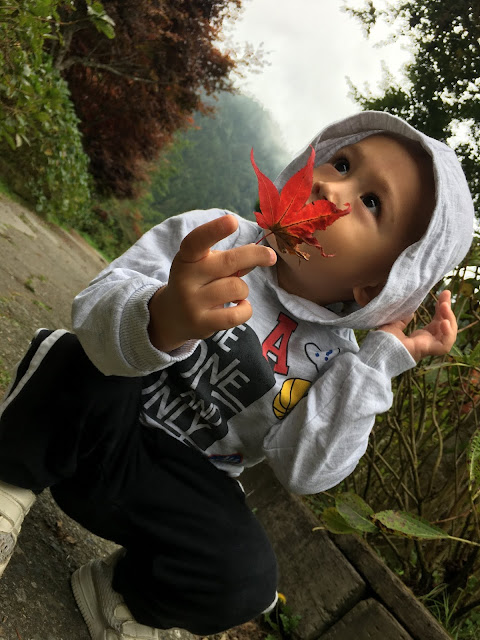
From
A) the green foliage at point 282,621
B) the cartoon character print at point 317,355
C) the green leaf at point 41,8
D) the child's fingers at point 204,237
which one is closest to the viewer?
the child's fingers at point 204,237

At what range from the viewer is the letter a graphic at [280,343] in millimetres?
1384

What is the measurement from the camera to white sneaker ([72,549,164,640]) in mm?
1274

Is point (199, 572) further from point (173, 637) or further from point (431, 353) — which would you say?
point (431, 353)

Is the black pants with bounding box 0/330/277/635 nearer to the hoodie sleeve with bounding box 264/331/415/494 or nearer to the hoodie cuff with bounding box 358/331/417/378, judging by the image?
the hoodie sleeve with bounding box 264/331/415/494

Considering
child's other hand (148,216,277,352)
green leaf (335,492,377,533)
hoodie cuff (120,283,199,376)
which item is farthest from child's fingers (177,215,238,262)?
green leaf (335,492,377,533)

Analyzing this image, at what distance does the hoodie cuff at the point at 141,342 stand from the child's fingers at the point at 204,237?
0.59 feet

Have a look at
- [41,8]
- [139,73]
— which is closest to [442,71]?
[41,8]

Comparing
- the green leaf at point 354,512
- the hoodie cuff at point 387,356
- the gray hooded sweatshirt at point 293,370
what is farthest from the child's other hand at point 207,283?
the green leaf at point 354,512

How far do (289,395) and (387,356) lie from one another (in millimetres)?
276

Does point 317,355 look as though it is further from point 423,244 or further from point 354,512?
point 354,512

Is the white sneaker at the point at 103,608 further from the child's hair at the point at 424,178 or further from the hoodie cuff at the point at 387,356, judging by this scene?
the child's hair at the point at 424,178

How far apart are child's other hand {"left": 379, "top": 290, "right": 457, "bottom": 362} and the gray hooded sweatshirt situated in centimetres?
4

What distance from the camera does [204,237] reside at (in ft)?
2.68

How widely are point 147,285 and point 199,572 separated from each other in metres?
0.70
